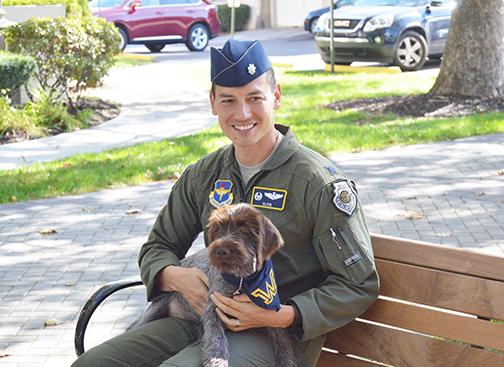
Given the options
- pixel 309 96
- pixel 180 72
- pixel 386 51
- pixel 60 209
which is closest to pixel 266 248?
pixel 60 209

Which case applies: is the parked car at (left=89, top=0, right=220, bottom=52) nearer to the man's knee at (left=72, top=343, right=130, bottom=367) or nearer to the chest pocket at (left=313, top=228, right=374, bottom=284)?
the man's knee at (left=72, top=343, right=130, bottom=367)

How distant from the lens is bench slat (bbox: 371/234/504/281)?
353cm

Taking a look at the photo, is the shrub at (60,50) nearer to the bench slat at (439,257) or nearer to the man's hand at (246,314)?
the bench slat at (439,257)

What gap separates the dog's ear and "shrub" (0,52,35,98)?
36.9 feet

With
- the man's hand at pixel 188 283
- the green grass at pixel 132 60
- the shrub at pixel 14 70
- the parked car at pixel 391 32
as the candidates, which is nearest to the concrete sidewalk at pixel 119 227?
the man's hand at pixel 188 283

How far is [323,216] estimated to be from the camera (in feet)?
11.8

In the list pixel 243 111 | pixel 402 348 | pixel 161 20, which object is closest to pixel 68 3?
pixel 161 20

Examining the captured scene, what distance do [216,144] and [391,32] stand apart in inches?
355

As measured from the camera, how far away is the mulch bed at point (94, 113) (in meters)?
13.6

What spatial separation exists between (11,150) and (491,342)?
32.8ft

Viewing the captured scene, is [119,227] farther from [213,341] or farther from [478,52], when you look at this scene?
[478,52]

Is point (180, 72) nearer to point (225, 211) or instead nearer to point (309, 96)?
point (309, 96)

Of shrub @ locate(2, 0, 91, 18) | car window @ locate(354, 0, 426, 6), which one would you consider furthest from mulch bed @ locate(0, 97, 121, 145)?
car window @ locate(354, 0, 426, 6)

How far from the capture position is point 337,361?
398 cm
